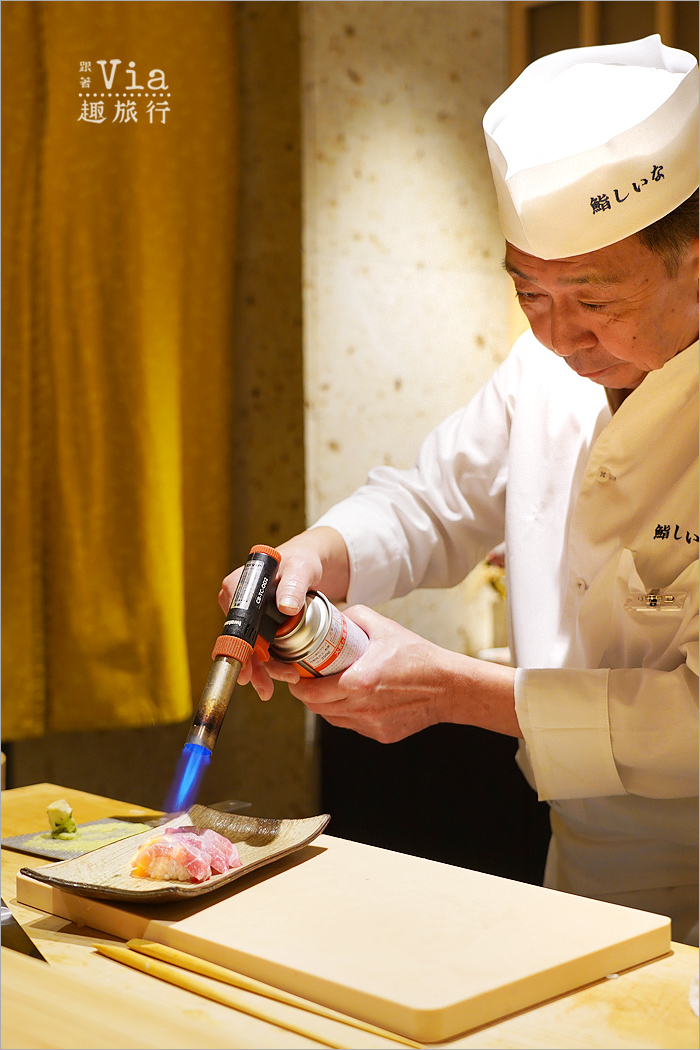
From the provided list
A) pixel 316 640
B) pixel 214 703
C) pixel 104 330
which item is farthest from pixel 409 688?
pixel 104 330

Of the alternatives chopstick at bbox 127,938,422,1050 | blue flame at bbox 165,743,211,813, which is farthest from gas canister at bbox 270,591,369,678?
chopstick at bbox 127,938,422,1050

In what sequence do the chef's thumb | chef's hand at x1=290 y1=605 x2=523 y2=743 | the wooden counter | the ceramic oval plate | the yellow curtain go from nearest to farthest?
1. the wooden counter
2. the ceramic oval plate
3. the chef's thumb
4. chef's hand at x1=290 y1=605 x2=523 y2=743
5. the yellow curtain

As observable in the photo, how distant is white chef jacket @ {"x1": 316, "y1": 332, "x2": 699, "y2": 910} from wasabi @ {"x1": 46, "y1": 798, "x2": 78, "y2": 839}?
0.50m

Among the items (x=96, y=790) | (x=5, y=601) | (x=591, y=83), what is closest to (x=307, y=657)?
(x=591, y=83)

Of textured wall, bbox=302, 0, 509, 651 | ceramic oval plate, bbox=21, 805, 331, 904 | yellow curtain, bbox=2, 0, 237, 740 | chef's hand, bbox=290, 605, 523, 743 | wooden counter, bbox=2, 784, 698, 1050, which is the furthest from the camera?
textured wall, bbox=302, 0, 509, 651

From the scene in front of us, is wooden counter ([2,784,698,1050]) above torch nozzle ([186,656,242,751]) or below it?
below

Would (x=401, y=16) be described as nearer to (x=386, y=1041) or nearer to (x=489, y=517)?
(x=489, y=517)

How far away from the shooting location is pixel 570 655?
4.47 ft

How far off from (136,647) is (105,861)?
4.82 ft

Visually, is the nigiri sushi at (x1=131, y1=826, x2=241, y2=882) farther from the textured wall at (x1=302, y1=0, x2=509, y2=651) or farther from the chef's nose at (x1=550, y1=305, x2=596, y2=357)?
the textured wall at (x1=302, y1=0, x2=509, y2=651)

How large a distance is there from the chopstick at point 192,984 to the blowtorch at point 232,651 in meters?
0.17
